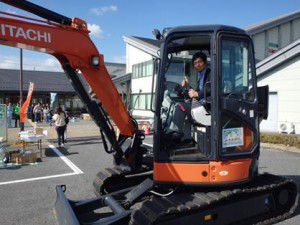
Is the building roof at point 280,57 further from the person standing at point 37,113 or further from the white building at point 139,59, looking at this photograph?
the person standing at point 37,113

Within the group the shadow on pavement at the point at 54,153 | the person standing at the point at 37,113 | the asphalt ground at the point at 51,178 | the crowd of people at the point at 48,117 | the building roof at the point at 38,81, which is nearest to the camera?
the asphalt ground at the point at 51,178

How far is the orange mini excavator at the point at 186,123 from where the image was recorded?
4238 mm

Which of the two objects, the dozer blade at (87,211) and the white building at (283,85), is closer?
the dozer blade at (87,211)

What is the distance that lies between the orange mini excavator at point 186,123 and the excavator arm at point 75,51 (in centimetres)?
1

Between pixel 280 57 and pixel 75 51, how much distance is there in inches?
530

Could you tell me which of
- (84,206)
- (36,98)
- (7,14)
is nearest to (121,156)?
(84,206)

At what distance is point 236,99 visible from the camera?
15.2ft

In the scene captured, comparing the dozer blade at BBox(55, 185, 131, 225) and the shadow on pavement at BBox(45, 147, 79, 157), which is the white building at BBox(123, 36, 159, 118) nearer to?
the shadow on pavement at BBox(45, 147, 79, 157)

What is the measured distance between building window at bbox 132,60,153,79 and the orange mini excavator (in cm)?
2025

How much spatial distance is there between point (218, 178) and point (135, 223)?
1.30 meters

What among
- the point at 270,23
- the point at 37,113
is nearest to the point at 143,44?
the point at 270,23

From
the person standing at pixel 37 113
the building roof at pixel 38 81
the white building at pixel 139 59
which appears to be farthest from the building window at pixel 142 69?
the person standing at pixel 37 113

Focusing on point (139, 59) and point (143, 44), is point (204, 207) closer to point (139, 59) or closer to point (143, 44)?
point (143, 44)

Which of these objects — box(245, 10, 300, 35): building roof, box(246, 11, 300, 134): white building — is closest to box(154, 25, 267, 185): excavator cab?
box(246, 11, 300, 134): white building
